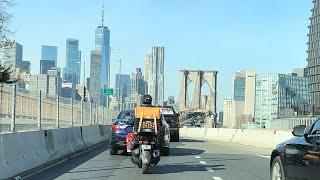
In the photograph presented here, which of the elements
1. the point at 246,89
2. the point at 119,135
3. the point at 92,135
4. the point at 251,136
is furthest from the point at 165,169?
the point at 246,89

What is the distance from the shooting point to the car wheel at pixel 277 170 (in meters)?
10.8

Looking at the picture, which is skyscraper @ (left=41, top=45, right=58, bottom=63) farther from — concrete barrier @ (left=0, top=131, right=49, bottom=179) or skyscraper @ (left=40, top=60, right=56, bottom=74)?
concrete barrier @ (left=0, top=131, right=49, bottom=179)

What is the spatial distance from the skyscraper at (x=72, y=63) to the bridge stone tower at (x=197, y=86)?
2015 inches

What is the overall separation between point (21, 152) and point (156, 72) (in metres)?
125

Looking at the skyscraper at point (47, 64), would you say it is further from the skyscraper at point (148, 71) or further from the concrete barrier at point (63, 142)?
the concrete barrier at point (63, 142)

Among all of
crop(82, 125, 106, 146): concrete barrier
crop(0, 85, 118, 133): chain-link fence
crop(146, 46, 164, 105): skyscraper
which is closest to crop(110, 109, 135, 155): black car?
crop(0, 85, 118, 133): chain-link fence

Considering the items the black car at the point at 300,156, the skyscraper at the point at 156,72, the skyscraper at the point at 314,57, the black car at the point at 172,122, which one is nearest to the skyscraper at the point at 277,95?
the skyscraper at the point at 314,57

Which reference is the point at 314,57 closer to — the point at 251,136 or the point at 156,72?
the point at 156,72

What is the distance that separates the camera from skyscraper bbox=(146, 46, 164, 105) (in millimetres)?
122725

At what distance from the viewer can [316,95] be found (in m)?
136

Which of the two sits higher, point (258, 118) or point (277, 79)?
point (277, 79)

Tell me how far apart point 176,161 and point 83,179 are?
6.12 meters

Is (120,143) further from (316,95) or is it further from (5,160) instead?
(316,95)

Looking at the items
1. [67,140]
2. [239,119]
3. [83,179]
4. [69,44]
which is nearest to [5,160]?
[83,179]
